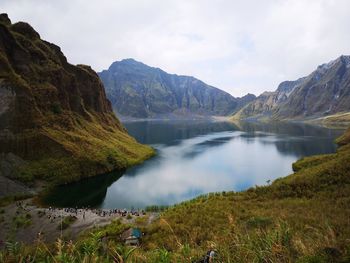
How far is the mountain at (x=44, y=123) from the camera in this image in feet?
240

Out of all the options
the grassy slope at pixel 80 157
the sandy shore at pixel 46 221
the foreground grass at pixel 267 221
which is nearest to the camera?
the foreground grass at pixel 267 221

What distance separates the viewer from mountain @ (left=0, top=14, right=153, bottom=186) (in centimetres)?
7319

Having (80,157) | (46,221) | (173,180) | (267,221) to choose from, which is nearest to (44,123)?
(80,157)

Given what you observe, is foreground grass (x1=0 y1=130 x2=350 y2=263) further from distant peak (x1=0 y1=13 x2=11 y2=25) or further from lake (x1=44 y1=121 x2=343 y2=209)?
distant peak (x1=0 y1=13 x2=11 y2=25)

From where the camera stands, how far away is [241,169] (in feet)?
300

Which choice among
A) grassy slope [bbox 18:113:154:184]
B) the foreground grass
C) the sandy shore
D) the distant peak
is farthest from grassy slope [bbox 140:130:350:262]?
the distant peak

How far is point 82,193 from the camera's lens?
65.7 metres

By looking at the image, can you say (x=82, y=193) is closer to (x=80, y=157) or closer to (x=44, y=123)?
(x=80, y=157)

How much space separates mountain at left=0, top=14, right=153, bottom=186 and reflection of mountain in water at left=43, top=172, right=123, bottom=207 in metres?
3.70

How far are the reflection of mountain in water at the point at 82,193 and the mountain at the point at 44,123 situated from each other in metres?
3.70

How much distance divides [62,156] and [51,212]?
33059mm

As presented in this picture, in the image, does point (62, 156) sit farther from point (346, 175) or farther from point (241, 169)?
point (346, 175)

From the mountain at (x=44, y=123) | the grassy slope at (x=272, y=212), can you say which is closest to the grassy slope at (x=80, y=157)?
the mountain at (x=44, y=123)

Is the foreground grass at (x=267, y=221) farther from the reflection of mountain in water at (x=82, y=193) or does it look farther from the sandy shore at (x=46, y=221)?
the reflection of mountain in water at (x=82, y=193)
